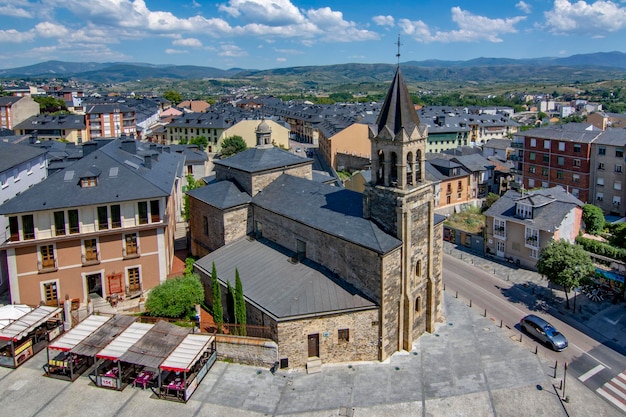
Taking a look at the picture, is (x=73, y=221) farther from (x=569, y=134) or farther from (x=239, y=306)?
(x=569, y=134)

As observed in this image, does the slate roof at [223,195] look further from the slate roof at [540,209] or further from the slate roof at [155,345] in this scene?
the slate roof at [540,209]

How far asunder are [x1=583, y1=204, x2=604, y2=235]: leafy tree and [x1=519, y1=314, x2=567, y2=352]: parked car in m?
30.0

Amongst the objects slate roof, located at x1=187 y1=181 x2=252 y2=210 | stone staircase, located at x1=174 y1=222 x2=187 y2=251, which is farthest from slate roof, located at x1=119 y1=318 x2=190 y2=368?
stone staircase, located at x1=174 y1=222 x2=187 y2=251

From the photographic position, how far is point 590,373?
3175 cm

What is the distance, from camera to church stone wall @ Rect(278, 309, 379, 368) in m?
30.3

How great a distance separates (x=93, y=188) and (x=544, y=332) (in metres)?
37.7

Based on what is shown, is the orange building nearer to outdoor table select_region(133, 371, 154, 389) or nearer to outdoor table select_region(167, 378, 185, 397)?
outdoor table select_region(133, 371, 154, 389)

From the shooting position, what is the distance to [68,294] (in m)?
38.2

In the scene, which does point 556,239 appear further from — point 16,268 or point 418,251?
point 16,268

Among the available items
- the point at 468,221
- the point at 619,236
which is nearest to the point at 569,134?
the point at 619,236

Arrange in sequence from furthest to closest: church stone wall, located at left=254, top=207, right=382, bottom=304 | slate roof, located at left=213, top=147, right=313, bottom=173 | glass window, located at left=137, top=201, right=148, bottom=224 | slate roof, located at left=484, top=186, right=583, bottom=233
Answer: slate roof, located at left=484, top=186, right=583, bottom=233
slate roof, located at left=213, top=147, right=313, bottom=173
glass window, located at left=137, top=201, right=148, bottom=224
church stone wall, located at left=254, top=207, right=382, bottom=304

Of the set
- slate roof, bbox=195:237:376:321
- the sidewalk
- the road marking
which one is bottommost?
the road marking

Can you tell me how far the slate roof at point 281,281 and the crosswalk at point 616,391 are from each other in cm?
1546

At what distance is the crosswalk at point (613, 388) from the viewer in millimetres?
28578
